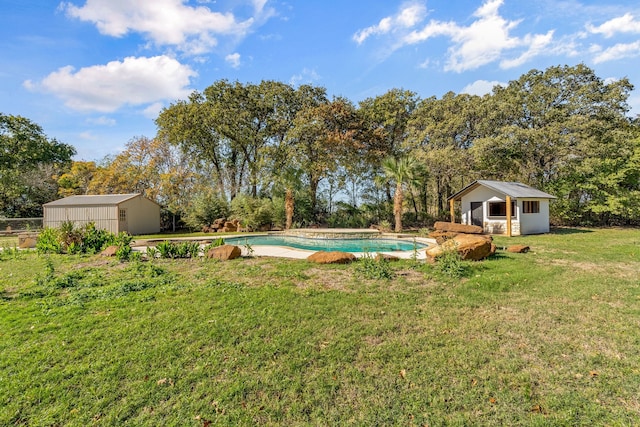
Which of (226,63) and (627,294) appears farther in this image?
(226,63)

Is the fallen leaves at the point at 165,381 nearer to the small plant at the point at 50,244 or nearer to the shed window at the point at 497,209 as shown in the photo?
the small plant at the point at 50,244

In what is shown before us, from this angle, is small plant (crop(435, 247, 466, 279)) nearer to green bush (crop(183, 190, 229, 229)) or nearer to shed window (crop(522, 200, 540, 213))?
shed window (crop(522, 200, 540, 213))

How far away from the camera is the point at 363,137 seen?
19.8 metres

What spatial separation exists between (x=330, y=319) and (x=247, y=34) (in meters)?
10.6

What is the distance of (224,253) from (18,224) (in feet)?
66.2

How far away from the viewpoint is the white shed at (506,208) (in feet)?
48.6

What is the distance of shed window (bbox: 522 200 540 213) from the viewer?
15.1m

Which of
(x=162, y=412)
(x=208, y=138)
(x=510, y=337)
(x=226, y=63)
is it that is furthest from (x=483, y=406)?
(x=208, y=138)

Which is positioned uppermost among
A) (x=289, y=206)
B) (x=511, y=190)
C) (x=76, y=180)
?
(x=76, y=180)

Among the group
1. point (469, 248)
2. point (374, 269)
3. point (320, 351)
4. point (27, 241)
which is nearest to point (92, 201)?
point (27, 241)

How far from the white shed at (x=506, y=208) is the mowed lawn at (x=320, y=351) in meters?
9.72

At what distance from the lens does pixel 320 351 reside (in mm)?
3250

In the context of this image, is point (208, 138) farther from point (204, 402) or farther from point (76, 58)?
point (204, 402)

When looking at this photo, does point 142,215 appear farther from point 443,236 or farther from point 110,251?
point 443,236
